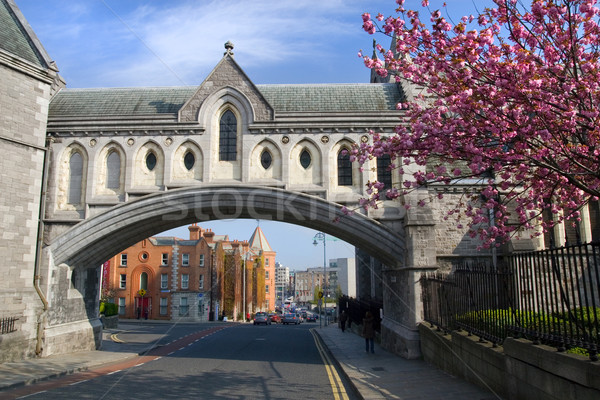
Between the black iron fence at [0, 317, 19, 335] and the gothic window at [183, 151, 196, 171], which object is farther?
the gothic window at [183, 151, 196, 171]

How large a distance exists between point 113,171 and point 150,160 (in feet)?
4.19

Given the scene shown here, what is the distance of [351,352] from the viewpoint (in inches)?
688

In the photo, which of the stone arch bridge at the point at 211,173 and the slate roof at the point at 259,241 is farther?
the slate roof at the point at 259,241

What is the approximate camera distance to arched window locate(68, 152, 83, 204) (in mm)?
16500

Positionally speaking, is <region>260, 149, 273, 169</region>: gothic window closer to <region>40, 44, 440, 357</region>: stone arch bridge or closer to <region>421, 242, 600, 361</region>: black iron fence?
<region>40, 44, 440, 357</region>: stone arch bridge

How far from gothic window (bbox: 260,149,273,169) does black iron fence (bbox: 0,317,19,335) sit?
868cm

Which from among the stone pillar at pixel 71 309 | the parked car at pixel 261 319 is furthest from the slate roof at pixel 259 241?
the stone pillar at pixel 71 309

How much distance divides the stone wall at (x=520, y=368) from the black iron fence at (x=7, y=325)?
1189 cm

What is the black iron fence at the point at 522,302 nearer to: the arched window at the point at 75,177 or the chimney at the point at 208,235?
the arched window at the point at 75,177

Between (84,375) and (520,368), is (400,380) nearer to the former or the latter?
(520,368)

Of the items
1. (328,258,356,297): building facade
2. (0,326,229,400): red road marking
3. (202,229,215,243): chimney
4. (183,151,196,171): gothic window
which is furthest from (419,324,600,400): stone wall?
(328,258,356,297): building facade

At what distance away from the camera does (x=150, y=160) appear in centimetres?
1667

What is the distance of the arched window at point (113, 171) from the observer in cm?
1655

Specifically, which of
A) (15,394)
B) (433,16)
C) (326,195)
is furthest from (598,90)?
(15,394)
